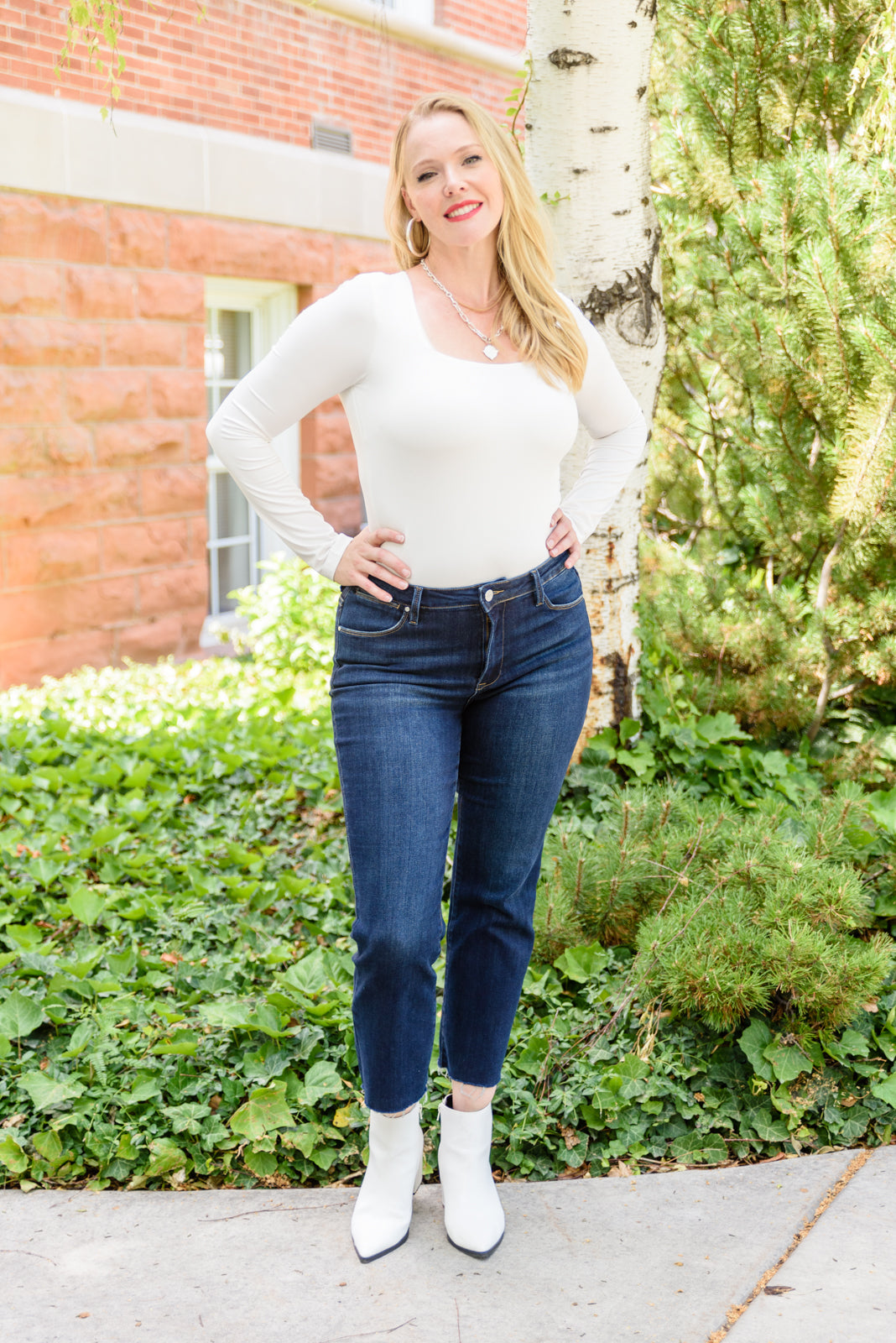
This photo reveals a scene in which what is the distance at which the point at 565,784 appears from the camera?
379 cm

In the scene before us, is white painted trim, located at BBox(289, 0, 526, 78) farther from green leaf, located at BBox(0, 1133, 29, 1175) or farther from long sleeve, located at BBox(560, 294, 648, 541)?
green leaf, located at BBox(0, 1133, 29, 1175)

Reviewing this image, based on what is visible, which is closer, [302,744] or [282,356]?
[282,356]

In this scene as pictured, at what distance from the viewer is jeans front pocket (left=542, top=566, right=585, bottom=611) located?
219cm

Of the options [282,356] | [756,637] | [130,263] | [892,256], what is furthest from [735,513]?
[130,263]

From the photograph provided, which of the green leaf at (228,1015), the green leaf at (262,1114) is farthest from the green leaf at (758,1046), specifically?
the green leaf at (228,1015)

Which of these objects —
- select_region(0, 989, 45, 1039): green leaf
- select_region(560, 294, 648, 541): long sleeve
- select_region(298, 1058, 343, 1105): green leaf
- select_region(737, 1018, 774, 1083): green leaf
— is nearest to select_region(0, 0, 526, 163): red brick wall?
select_region(560, 294, 648, 541): long sleeve

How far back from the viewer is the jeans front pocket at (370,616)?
2.09m

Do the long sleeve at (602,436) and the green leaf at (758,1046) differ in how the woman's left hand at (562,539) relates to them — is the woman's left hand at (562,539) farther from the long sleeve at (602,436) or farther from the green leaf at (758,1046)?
the green leaf at (758,1046)

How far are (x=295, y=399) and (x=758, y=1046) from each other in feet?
5.59

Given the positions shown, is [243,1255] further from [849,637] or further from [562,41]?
[562,41]

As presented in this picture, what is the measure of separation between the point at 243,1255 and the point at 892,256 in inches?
120

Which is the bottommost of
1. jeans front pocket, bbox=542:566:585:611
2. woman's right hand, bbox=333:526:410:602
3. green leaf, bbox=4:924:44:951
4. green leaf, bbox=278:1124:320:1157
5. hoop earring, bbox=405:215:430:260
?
green leaf, bbox=278:1124:320:1157

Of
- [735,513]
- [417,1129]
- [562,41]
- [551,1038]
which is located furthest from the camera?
[735,513]

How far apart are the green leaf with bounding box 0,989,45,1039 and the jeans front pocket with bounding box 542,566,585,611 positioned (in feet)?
5.45
